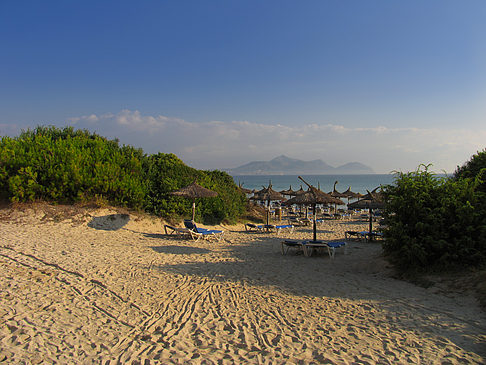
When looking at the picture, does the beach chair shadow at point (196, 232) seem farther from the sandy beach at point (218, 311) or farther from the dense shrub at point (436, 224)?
the dense shrub at point (436, 224)

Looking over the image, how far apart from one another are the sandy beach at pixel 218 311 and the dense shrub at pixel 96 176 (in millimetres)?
3937

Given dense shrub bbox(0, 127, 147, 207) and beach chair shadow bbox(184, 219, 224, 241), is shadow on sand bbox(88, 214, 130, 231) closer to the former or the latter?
dense shrub bbox(0, 127, 147, 207)

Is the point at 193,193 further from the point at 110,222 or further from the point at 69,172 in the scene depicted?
the point at 69,172

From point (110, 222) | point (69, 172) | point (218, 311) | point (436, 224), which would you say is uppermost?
point (69, 172)

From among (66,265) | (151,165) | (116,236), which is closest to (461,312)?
(66,265)

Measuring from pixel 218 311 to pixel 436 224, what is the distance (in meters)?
4.99

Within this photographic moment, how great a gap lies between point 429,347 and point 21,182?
537 inches

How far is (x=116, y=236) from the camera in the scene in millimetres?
11008

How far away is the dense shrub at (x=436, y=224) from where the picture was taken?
246 inches

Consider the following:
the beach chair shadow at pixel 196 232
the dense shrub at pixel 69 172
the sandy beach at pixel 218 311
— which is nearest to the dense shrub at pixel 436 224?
the sandy beach at pixel 218 311

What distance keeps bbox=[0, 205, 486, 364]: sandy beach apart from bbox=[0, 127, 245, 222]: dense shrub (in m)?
3.94

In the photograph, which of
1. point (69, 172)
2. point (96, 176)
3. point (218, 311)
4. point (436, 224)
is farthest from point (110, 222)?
point (436, 224)

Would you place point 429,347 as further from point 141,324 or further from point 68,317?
point 68,317

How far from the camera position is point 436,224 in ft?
20.8
